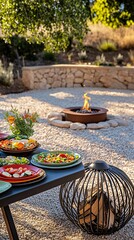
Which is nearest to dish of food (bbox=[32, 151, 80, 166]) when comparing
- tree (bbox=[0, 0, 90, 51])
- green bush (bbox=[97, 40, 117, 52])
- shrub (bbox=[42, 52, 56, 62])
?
tree (bbox=[0, 0, 90, 51])

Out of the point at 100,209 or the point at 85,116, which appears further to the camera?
the point at 85,116

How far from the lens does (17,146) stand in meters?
2.99

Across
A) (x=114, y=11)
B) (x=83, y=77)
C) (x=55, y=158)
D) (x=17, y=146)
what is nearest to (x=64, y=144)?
(x=17, y=146)

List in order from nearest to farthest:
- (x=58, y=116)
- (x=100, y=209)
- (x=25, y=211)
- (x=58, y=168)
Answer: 1. (x=58, y=168)
2. (x=100, y=209)
3. (x=25, y=211)
4. (x=58, y=116)

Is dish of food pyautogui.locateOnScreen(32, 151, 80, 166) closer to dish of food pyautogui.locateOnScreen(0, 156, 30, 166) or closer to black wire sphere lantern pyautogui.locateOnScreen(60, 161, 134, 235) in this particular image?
dish of food pyautogui.locateOnScreen(0, 156, 30, 166)

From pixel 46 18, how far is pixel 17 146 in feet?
14.5

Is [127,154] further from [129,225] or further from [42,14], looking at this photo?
[42,14]

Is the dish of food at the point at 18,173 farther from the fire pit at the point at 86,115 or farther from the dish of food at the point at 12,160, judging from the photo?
the fire pit at the point at 86,115

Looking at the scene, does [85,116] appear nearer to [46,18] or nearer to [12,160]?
[46,18]

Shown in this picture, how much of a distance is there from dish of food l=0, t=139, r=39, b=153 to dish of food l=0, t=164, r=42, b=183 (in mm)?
330

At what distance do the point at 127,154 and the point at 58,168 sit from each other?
295 centimetres

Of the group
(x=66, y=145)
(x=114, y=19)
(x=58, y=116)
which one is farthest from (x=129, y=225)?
(x=114, y=19)

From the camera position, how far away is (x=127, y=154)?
5.46 m

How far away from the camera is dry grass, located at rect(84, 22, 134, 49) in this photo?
54.9 ft
